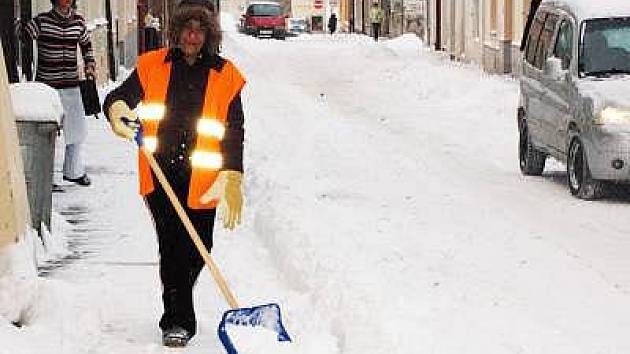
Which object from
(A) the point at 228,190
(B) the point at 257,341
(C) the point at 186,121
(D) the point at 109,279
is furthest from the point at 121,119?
(D) the point at 109,279

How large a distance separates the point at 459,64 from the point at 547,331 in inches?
1149

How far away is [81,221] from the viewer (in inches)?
404

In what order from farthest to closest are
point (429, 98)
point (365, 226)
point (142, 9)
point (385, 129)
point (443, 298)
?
point (142, 9), point (429, 98), point (385, 129), point (365, 226), point (443, 298)

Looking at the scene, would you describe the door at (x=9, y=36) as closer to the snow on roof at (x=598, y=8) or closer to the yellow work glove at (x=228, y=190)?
the snow on roof at (x=598, y=8)

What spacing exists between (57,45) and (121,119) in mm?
5012

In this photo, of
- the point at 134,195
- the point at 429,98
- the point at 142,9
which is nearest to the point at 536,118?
the point at 134,195

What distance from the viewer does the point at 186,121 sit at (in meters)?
6.70

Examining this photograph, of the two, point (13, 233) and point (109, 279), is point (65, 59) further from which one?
point (13, 233)

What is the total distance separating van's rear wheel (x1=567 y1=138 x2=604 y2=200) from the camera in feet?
39.0

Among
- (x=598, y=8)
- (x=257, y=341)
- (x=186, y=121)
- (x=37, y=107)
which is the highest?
(x=598, y=8)

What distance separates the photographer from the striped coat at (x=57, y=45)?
37.2 feet

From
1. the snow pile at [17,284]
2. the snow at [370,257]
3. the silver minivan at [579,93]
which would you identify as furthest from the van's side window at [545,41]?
the snow pile at [17,284]

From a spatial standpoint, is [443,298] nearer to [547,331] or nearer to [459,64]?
[547,331]

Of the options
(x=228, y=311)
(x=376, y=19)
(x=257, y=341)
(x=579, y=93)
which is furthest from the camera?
(x=376, y=19)
